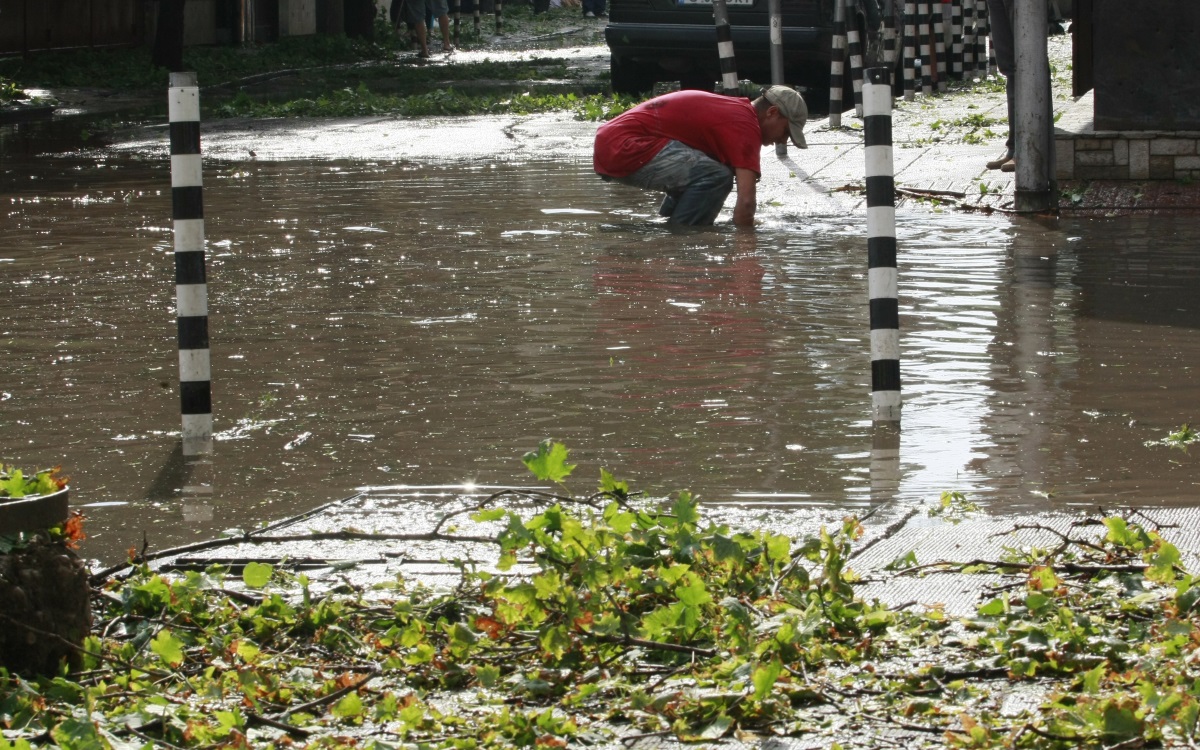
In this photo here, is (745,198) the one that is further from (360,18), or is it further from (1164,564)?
(360,18)

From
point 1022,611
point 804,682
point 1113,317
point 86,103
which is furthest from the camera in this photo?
point 86,103

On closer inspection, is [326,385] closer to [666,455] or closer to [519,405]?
[519,405]

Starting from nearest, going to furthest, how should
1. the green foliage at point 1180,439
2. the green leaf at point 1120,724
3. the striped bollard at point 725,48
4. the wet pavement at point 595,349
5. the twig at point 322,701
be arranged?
the green leaf at point 1120,724 < the twig at point 322,701 < the wet pavement at point 595,349 < the green foliage at point 1180,439 < the striped bollard at point 725,48

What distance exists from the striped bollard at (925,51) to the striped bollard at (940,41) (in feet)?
2.23

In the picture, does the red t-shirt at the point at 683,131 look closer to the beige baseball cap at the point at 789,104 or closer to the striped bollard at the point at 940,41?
the beige baseball cap at the point at 789,104

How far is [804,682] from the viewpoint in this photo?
10.7 ft

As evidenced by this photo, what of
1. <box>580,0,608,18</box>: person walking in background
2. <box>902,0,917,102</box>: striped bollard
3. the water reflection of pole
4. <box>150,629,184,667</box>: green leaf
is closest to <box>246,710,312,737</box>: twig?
<box>150,629,184,667</box>: green leaf

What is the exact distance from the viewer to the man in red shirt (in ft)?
34.6

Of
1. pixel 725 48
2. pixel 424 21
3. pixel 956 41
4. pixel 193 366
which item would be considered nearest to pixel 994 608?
pixel 193 366

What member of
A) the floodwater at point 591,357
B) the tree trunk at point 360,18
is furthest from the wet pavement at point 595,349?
the tree trunk at point 360,18

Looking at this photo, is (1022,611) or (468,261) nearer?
(1022,611)

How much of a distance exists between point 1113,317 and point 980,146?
20.6ft

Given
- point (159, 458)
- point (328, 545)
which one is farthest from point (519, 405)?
point (328, 545)

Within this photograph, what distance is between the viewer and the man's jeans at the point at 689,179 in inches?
423
